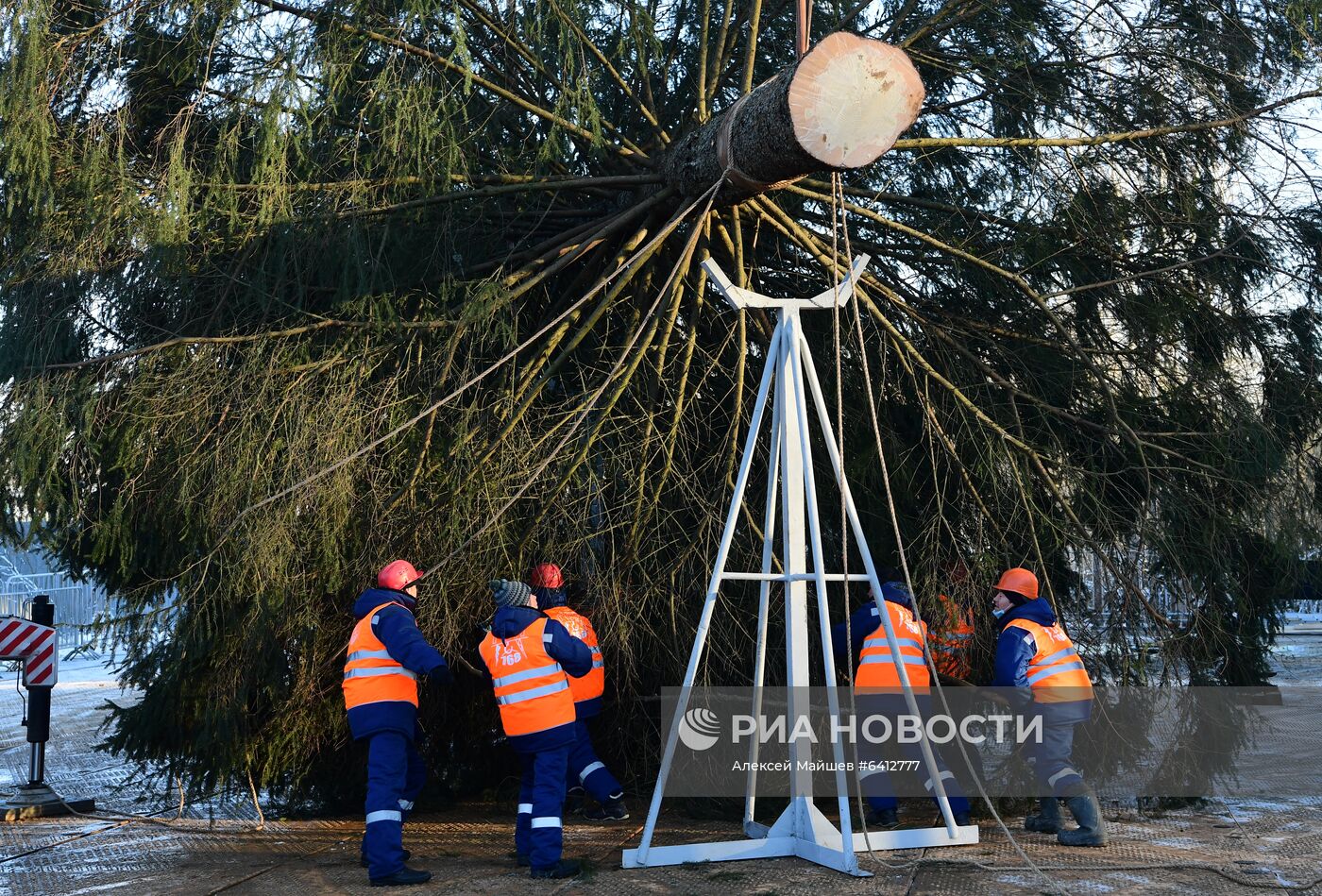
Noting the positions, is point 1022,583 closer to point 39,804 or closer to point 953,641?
point 953,641

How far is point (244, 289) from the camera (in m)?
6.26

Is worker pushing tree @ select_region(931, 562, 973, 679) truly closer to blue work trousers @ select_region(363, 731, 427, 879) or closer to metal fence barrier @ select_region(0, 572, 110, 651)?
blue work trousers @ select_region(363, 731, 427, 879)

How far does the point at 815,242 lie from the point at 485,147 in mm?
1886

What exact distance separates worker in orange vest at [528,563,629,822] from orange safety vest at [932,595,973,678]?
72.2 inches

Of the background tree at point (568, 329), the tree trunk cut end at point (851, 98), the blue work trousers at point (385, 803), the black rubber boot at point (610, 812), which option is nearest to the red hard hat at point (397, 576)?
the background tree at point (568, 329)

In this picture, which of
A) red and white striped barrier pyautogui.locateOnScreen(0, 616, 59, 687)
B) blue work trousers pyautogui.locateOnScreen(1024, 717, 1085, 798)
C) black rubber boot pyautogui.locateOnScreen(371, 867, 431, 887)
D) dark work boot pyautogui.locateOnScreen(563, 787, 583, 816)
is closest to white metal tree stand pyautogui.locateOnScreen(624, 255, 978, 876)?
blue work trousers pyautogui.locateOnScreen(1024, 717, 1085, 798)

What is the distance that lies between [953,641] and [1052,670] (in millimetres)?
668

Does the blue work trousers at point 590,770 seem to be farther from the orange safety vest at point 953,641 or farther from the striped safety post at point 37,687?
the striped safety post at point 37,687

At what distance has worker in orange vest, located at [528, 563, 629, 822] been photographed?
20.4ft

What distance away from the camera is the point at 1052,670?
19.8 ft

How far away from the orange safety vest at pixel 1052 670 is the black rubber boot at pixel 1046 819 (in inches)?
22.4

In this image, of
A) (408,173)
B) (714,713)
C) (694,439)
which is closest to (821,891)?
(714,713)

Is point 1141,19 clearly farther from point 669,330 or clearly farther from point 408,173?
point 408,173

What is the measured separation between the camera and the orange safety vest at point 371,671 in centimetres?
559
